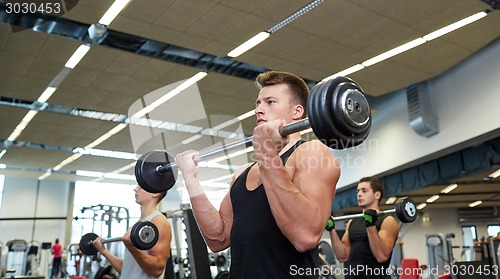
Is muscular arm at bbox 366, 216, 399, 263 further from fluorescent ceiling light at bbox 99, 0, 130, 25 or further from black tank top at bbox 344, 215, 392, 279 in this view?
fluorescent ceiling light at bbox 99, 0, 130, 25

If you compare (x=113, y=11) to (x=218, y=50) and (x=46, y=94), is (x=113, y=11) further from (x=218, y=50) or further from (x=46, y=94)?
(x=46, y=94)

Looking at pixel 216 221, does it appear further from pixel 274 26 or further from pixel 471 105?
pixel 471 105

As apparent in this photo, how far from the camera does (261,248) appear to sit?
41.0 inches

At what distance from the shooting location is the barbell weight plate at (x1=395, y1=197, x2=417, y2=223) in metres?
2.52

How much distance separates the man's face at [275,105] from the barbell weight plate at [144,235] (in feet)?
3.48

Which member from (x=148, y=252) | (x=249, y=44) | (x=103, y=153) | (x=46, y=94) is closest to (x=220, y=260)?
(x=103, y=153)

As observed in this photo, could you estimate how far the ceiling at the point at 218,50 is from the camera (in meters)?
4.43

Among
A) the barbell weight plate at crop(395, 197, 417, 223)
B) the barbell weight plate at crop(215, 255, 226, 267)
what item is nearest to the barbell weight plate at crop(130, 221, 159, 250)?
the barbell weight plate at crop(395, 197, 417, 223)

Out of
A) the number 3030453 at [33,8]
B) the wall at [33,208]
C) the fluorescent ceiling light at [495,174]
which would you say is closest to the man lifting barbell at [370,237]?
the number 3030453 at [33,8]

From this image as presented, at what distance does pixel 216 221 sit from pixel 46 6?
4026 millimetres

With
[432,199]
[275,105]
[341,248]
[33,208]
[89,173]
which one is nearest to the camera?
[275,105]

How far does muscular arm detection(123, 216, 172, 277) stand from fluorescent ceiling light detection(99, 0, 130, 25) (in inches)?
110

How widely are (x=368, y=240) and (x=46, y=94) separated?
5640mm

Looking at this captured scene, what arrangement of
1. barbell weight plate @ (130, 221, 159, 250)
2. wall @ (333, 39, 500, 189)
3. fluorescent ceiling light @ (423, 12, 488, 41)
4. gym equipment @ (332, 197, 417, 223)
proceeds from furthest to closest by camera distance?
wall @ (333, 39, 500, 189), fluorescent ceiling light @ (423, 12, 488, 41), gym equipment @ (332, 197, 417, 223), barbell weight plate @ (130, 221, 159, 250)
